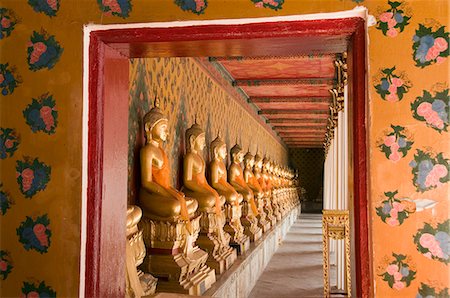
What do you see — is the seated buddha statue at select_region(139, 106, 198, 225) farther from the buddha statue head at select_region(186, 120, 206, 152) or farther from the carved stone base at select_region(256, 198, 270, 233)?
the carved stone base at select_region(256, 198, 270, 233)

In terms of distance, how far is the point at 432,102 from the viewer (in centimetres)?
216

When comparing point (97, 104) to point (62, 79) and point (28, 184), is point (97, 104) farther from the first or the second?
point (28, 184)

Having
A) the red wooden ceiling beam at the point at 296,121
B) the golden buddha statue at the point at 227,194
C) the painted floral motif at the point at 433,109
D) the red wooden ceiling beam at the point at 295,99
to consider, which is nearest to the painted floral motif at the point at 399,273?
the painted floral motif at the point at 433,109

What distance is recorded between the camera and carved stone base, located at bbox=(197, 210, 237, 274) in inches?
204

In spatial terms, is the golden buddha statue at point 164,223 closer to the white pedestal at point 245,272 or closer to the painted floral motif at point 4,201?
the white pedestal at point 245,272

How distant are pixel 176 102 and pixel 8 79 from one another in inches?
117

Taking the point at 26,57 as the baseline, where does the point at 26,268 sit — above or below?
below

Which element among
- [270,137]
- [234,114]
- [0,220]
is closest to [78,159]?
[0,220]

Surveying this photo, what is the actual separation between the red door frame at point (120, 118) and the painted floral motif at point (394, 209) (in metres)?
0.08

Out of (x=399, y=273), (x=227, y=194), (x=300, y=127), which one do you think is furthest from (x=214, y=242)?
(x=300, y=127)

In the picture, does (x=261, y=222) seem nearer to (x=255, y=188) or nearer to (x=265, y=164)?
(x=255, y=188)

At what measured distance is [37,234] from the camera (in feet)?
8.37

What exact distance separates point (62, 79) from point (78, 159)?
422mm

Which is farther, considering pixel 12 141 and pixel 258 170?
pixel 258 170
